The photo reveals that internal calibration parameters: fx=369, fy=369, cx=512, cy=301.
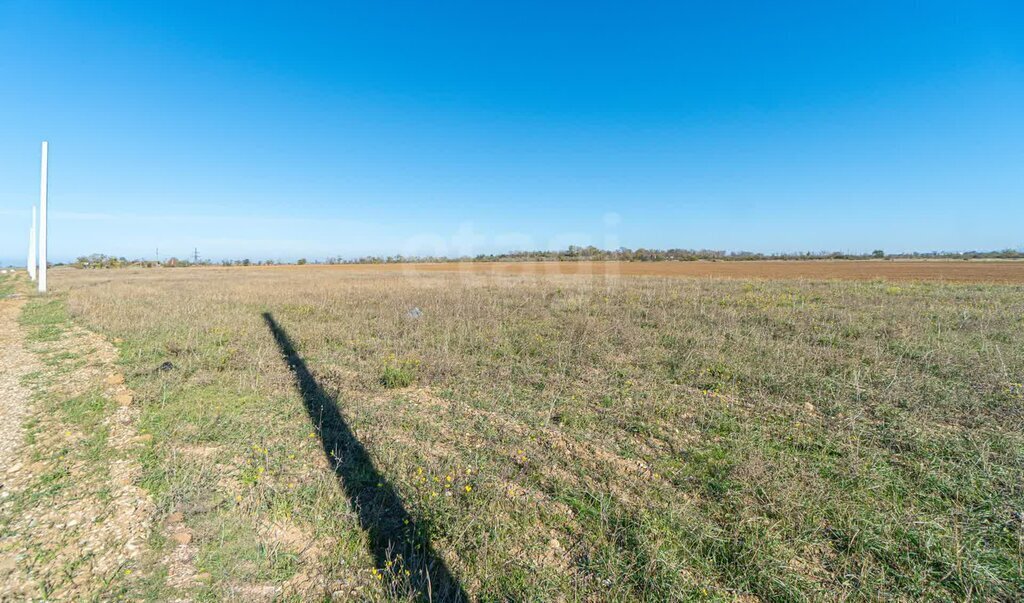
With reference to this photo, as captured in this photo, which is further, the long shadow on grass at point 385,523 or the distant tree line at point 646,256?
the distant tree line at point 646,256

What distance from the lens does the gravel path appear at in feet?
13.4

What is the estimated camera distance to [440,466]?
3.86m

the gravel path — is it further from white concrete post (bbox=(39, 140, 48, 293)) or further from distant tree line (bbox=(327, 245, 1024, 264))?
distant tree line (bbox=(327, 245, 1024, 264))

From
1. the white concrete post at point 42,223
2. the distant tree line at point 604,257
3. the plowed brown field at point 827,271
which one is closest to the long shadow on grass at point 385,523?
the white concrete post at point 42,223

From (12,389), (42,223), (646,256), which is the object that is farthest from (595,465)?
(646,256)

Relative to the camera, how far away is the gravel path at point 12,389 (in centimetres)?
408

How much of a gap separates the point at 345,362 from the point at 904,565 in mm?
7809

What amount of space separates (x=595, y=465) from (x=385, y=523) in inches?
83.5

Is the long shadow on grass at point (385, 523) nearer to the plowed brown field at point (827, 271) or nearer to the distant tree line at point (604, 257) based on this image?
the plowed brown field at point (827, 271)

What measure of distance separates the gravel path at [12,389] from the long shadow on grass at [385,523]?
293 centimetres

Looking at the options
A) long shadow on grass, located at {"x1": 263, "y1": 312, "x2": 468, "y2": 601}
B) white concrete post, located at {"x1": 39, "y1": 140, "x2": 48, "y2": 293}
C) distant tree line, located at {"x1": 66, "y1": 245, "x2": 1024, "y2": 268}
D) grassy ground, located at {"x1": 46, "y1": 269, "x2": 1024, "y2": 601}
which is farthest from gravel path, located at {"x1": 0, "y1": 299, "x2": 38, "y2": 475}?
distant tree line, located at {"x1": 66, "y1": 245, "x2": 1024, "y2": 268}

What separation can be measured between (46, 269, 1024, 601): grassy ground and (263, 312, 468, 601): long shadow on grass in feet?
0.07

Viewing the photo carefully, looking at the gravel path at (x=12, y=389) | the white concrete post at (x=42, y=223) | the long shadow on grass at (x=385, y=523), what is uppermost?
the white concrete post at (x=42, y=223)

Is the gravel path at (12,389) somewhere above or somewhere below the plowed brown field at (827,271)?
below
